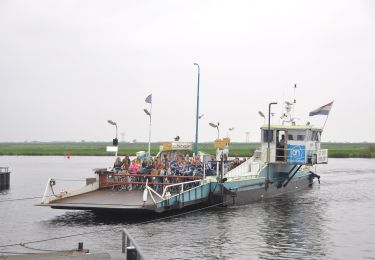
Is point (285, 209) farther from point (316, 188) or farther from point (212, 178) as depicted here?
point (316, 188)

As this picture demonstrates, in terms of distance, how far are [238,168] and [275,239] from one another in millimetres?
14660

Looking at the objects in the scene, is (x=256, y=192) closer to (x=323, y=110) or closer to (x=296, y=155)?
(x=296, y=155)

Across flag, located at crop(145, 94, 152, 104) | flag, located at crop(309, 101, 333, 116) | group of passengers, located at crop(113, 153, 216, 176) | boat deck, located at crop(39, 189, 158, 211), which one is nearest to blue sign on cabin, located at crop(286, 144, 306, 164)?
flag, located at crop(309, 101, 333, 116)

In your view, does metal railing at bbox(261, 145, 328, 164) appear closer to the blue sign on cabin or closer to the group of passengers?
the blue sign on cabin

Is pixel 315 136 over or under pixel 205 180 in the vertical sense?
over

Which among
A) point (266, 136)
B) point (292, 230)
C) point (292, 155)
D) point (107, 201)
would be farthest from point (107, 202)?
point (266, 136)

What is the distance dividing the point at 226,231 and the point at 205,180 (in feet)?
20.0

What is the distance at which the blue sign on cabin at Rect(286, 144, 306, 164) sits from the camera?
39.7 meters

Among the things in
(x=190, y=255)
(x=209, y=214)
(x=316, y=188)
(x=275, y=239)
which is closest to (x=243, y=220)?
(x=209, y=214)

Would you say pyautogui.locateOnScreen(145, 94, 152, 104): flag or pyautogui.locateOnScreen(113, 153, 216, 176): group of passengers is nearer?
pyautogui.locateOnScreen(113, 153, 216, 176): group of passengers

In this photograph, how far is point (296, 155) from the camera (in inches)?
1571

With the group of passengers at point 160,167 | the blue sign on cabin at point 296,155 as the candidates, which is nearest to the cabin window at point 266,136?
the blue sign on cabin at point 296,155

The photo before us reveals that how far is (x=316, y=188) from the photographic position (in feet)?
173

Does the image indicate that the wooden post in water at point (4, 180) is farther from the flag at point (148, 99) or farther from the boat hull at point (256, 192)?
the boat hull at point (256, 192)
